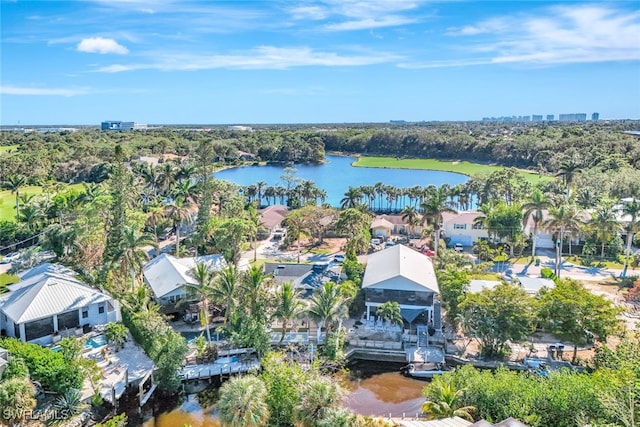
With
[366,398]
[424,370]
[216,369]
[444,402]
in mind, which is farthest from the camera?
[424,370]

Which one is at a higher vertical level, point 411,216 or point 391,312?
point 411,216

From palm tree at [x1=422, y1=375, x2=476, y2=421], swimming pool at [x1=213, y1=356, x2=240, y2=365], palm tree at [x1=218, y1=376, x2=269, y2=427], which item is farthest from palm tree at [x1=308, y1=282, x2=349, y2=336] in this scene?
palm tree at [x1=218, y1=376, x2=269, y2=427]

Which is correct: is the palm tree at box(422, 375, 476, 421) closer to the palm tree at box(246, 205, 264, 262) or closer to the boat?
the boat

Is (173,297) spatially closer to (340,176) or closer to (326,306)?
(326,306)

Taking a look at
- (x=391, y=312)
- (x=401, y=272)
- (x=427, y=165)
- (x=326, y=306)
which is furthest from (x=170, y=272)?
(x=427, y=165)

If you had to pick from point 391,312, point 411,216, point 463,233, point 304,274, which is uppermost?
point 411,216

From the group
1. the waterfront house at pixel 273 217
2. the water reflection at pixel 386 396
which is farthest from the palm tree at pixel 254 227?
the water reflection at pixel 386 396

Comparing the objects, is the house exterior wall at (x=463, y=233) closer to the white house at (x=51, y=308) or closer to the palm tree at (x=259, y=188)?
the palm tree at (x=259, y=188)
